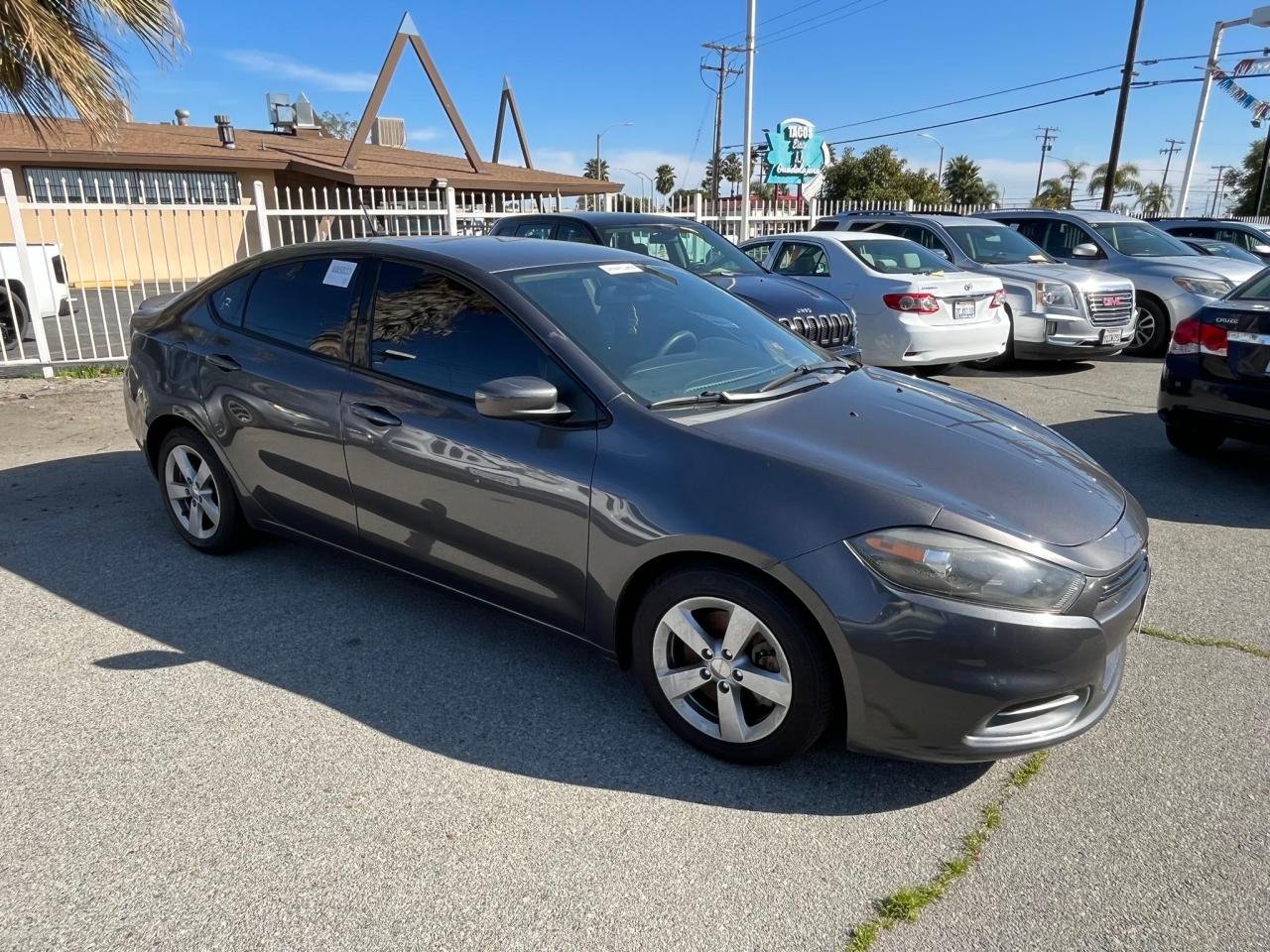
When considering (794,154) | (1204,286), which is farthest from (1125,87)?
(1204,286)

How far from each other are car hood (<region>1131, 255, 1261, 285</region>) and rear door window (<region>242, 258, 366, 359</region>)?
10.4 m

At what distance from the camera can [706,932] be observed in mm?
2201

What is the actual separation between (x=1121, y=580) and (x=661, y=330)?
6.14 feet

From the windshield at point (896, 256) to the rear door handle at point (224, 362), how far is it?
6.82m

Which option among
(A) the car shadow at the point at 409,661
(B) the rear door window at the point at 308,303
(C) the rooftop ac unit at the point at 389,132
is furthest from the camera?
(C) the rooftop ac unit at the point at 389,132

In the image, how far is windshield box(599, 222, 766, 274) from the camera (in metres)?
8.41

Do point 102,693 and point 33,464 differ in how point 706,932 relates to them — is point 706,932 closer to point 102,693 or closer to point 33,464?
point 102,693

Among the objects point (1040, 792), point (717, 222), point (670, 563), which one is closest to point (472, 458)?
point (670, 563)

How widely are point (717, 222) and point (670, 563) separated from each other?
15.7 m

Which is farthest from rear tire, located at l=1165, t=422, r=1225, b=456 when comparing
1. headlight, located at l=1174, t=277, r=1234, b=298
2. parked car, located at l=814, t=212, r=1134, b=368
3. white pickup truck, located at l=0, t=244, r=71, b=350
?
white pickup truck, located at l=0, t=244, r=71, b=350

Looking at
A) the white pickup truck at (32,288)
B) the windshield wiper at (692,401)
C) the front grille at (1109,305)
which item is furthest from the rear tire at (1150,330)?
the white pickup truck at (32,288)

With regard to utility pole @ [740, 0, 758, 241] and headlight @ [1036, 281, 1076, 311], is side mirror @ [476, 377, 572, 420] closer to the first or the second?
headlight @ [1036, 281, 1076, 311]

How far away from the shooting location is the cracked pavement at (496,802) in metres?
2.24

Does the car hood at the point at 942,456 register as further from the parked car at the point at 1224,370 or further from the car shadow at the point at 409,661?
the parked car at the point at 1224,370
